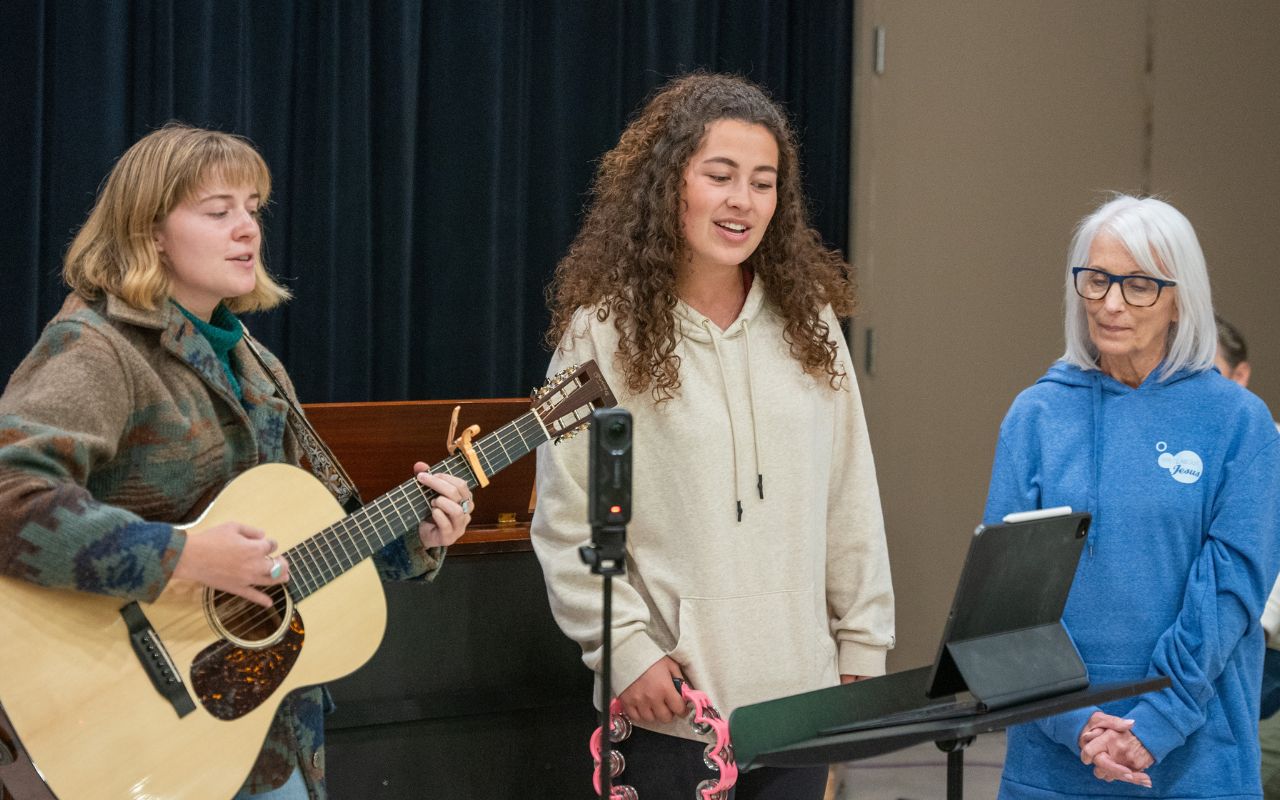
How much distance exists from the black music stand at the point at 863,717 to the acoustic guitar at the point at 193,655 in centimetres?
63

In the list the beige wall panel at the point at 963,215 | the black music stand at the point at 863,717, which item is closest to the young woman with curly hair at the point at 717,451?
the black music stand at the point at 863,717

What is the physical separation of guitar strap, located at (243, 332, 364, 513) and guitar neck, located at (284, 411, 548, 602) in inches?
3.1

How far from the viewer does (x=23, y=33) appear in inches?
136

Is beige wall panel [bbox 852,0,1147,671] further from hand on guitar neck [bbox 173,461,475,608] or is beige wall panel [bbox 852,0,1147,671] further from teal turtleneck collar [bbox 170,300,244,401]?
hand on guitar neck [bbox 173,461,475,608]

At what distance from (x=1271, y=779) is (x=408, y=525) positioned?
209cm

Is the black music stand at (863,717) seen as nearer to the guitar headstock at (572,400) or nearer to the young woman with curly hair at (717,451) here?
the young woman with curly hair at (717,451)

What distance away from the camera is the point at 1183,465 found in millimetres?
2180

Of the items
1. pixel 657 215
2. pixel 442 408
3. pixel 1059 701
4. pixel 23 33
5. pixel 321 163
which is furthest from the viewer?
pixel 321 163

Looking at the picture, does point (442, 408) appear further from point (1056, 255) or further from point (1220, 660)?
point (1056, 255)

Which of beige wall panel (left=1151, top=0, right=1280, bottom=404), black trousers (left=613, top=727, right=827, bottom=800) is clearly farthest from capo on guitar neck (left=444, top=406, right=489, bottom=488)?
beige wall panel (left=1151, top=0, right=1280, bottom=404)

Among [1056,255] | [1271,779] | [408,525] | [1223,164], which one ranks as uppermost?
[1223,164]

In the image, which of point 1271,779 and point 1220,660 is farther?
point 1271,779

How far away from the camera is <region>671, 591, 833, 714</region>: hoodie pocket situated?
2131 mm

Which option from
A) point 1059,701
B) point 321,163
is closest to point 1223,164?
point 321,163
